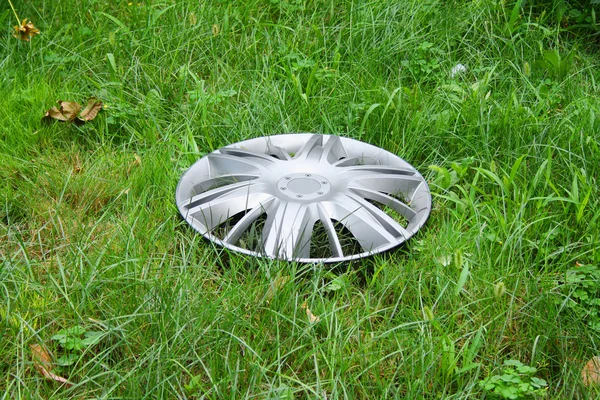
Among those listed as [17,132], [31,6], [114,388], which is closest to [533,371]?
[114,388]

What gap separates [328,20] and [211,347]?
2.48 metres

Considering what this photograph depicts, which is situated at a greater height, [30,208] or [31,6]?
[31,6]

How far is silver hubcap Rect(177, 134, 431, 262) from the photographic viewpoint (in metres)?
2.99

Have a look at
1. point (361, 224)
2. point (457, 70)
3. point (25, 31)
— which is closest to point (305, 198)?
point (361, 224)

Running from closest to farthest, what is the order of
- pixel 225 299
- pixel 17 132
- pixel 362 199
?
pixel 225 299
pixel 362 199
pixel 17 132

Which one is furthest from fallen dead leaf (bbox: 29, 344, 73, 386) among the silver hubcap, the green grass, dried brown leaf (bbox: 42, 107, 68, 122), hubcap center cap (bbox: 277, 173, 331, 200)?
dried brown leaf (bbox: 42, 107, 68, 122)

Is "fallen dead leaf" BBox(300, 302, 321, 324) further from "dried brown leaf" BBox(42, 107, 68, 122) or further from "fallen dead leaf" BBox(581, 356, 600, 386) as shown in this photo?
"dried brown leaf" BBox(42, 107, 68, 122)

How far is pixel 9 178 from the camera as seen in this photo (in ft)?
11.1

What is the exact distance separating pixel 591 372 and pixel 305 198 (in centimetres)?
123

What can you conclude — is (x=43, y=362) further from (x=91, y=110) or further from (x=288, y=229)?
(x=91, y=110)

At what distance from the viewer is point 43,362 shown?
Result: 2.42 meters

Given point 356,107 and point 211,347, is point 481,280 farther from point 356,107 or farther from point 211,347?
point 356,107

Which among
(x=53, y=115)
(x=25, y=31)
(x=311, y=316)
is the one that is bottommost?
(x=311, y=316)

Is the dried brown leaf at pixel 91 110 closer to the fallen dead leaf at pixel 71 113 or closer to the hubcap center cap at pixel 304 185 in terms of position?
the fallen dead leaf at pixel 71 113
